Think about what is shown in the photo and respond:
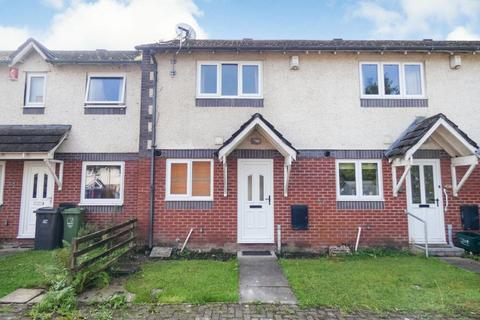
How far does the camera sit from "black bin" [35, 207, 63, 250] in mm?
8047

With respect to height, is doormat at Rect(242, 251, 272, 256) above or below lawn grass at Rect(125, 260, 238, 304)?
above

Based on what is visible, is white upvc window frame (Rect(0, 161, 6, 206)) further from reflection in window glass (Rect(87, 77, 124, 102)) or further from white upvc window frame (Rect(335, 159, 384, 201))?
white upvc window frame (Rect(335, 159, 384, 201))

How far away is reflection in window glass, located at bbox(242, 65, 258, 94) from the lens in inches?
346

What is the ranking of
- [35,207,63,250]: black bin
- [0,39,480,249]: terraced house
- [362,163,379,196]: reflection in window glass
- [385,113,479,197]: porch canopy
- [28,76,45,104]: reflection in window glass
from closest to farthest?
[385,113,479,197]: porch canopy < [35,207,63,250]: black bin < [0,39,480,249]: terraced house < [362,163,379,196]: reflection in window glass < [28,76,45,104]: reflection in window glass

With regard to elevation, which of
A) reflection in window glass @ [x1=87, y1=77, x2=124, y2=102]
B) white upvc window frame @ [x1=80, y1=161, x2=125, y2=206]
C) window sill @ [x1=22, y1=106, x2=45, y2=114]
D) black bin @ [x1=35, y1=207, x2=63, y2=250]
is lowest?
black bin @ [x1=35, y1=207, x2=63, y2=250]

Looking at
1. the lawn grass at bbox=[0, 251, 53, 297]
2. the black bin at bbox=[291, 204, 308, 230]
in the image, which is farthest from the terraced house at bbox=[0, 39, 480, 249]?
the lawn grass at bbox=[0, 251, 53, 297]

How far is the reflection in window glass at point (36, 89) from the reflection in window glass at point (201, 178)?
228 inches

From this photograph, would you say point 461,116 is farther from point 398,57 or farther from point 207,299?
point 207,299

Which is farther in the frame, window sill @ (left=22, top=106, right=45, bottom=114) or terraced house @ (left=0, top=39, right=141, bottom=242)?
window sill @ (left=22, top=106, right=45, bottom=114)

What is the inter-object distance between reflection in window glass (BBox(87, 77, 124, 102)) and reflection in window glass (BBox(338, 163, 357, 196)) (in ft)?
24.7

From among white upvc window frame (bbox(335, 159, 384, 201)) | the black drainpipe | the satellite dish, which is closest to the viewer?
the black drainpipe

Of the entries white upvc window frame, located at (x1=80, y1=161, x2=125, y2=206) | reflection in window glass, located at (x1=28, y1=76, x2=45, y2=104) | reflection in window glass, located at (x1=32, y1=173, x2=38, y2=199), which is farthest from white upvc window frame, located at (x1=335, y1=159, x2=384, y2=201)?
reflection in window glass, located at (x1=28, y1=76, x2=45, y2=104)

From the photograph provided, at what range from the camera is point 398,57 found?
888cm

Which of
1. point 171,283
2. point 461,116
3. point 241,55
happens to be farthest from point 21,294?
point 461,116
